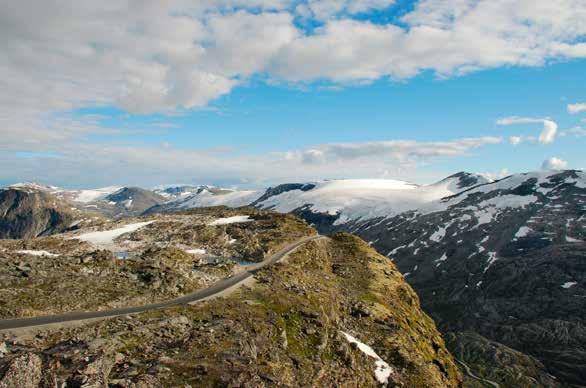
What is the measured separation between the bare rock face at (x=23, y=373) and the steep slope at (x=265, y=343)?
0.05 metres

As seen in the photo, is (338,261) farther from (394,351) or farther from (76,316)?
(76,316)

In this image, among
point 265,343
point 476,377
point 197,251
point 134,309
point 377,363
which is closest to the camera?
point 265,343

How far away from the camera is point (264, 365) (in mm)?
33156

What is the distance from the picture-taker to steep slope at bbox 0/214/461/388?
2631cm

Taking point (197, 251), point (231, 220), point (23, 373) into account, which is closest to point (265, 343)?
point (23, 373)

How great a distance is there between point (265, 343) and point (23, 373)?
19154 mm

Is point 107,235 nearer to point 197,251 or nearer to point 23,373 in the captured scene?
point 197,251

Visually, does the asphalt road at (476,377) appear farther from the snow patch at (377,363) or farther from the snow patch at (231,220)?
the snow patch at (377,363)

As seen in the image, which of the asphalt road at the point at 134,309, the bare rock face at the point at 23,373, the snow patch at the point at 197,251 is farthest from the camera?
the snow patch at the point at 197,251

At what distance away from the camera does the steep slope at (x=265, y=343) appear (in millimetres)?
26312

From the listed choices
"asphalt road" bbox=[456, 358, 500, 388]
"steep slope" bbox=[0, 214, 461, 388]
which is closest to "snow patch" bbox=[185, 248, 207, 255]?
"steep slope" bbox=[0, 214, 461, 388]

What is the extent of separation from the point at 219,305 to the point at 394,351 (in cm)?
2134

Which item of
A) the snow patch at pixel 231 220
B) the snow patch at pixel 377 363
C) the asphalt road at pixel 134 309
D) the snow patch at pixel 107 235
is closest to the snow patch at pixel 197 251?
the asphalt road at pixel 134 309

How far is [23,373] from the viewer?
22266 millimetres
